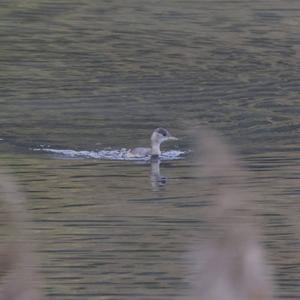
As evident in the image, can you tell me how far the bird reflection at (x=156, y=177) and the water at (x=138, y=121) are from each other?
0.10 ft

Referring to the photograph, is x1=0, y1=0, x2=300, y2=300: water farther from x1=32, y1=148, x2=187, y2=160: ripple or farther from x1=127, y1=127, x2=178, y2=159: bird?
x1=127, y1=127, x2=178, y2=159: bird

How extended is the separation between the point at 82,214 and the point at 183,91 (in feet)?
24.7

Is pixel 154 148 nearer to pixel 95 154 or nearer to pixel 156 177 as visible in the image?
pixel 95 154

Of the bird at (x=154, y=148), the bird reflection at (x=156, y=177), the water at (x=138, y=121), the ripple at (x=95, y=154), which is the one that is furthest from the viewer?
the bird at (x=154, y=148)

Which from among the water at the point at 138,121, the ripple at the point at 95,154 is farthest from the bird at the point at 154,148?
the water at the point at 138,121

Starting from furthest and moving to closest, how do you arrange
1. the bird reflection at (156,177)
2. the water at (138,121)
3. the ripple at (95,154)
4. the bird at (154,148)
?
the bird at (154,148)
the ripple at (95,154)
the bird reflection at (156,177)
the water at (138,121)

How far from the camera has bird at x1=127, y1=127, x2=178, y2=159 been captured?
13.6 meters

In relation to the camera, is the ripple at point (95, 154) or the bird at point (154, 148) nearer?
the ripple at point (95, 154)

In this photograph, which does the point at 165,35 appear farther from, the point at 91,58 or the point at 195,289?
the point at 195,289

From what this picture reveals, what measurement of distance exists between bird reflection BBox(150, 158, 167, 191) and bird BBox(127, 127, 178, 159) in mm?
81

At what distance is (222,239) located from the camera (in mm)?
3055

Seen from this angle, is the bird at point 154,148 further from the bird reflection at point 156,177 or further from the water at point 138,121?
the water at point 138,121

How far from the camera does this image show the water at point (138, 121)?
783cm

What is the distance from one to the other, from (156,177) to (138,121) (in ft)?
11.7
